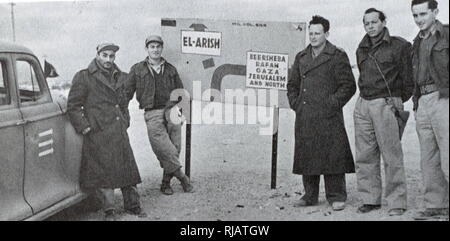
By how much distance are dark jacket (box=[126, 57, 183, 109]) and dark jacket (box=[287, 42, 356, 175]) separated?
0.75m

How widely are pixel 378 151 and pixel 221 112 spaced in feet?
3.19

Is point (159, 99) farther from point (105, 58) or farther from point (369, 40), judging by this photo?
point (369, 40)

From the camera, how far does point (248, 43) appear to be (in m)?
3.55

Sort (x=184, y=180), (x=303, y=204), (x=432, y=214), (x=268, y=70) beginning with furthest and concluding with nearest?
(x=184, y=180) < (x=268, y=70) < (x=303, y=204) < (x=432, y=214)

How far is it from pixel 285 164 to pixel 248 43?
0.79 m

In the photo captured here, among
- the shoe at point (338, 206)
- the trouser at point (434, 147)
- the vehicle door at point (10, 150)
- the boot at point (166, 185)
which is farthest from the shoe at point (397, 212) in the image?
the vehicle door at point (10, 150)

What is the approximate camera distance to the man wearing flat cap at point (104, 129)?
347 centimetres

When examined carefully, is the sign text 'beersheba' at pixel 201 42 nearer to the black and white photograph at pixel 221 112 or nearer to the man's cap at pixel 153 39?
the black and white photograph at pixel 221 112

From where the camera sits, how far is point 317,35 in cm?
327

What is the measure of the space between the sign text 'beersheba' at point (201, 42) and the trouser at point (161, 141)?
422 mm

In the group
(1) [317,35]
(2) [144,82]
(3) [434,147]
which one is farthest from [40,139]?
(3) [434,147]

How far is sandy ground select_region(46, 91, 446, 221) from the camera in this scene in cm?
334

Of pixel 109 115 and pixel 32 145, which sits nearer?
pixel 32 145

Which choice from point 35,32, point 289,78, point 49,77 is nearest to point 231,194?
point 289,78
